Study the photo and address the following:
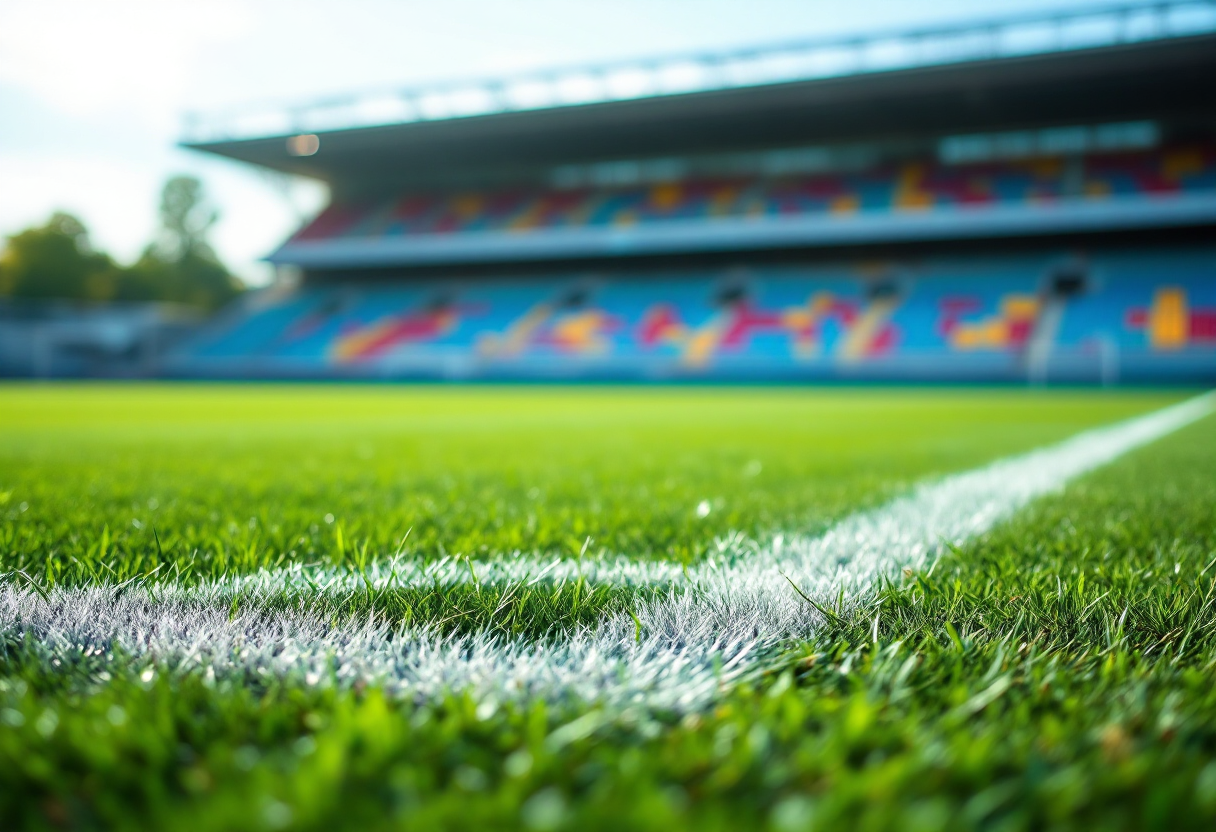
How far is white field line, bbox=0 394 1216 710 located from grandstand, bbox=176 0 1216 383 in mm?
16892

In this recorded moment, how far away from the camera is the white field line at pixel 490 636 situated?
0.71 metres

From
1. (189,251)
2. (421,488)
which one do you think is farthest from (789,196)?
(189,251)

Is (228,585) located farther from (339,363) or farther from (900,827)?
(339,363)

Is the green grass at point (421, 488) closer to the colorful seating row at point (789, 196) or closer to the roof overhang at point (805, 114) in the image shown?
the roof overhang at point (805, 114)

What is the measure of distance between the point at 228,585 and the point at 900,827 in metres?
0.91

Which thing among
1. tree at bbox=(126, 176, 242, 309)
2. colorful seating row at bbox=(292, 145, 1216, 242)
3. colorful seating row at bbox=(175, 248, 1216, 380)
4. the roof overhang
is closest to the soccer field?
colorful seating row at bbox=(175, 248, 1216, 380)

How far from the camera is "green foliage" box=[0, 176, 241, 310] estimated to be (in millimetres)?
31062

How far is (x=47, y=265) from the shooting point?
31.2 m

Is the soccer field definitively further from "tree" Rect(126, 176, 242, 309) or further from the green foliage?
"tree" Rect(126, 176, 242, 309)

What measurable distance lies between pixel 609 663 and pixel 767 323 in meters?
19.1

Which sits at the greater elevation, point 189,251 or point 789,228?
point 189,251

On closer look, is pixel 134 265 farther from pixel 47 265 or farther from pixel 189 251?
pixel 47 265

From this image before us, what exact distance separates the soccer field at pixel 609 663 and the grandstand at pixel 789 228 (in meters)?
16.5

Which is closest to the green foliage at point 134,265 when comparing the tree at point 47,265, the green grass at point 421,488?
the tree at point 47,265
